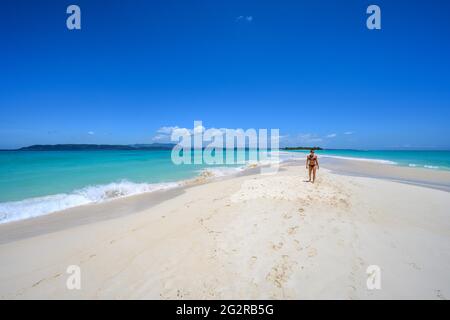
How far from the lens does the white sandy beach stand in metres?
3.53

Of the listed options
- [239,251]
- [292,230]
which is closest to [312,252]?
[292,230]

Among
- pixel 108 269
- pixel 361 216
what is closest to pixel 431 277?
pixel 361 216

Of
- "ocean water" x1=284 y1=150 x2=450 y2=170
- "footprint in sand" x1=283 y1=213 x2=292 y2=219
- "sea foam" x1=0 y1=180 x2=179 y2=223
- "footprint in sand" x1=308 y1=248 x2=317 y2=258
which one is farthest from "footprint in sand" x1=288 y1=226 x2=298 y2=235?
"ocean water" x1=284 y1=150 x2=450 y2=170

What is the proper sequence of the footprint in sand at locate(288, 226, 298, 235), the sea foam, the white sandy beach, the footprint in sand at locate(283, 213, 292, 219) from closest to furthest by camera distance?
the white sandy beach < the footprint in sand at locate(288, 226, 298, 235) < the footprint in sand at locate(283, 213, 292, 219) < the sea foam

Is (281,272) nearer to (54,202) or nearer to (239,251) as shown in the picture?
(239,251)

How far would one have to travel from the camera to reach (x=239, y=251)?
4.50m

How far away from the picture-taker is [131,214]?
813 centimetres

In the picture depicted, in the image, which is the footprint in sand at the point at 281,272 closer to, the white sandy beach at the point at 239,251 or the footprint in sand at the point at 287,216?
the white sandy beach at the point at 239,251

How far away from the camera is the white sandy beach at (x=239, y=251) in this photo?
139 inches

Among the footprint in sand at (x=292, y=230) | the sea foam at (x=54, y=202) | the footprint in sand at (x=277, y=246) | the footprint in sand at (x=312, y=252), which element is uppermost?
the footprint in sand at (x=292, y=230)

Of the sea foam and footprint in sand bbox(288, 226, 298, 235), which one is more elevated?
footprint in sand bbox(288, 226, 298, 235)

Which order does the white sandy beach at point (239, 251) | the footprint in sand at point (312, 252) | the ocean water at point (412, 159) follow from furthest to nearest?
the ocean water at point (412, 159), the footprint in sand at point (312, 252), the white sandy beach at point (239, 251)

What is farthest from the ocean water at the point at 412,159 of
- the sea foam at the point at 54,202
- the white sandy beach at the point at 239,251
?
the sea foam at the point at 54,202

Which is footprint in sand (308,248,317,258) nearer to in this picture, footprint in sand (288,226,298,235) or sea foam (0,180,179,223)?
footprint in sand (288,226,298,235)
